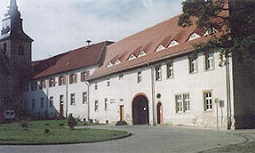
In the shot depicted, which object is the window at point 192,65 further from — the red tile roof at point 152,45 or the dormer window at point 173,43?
the dormer window at point 173,43

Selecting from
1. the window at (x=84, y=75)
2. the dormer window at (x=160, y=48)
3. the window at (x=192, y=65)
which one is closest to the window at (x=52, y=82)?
the window at (x=84, y=75)

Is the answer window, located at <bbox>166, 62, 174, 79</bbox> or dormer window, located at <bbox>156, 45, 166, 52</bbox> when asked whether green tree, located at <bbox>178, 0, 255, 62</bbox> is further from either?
dormer window, located at <bbox>156, 45, 166, 52</bbox>

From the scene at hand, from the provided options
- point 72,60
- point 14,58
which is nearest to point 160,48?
point 72,60

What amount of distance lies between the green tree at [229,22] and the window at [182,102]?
44.1 ft

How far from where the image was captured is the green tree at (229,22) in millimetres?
20625

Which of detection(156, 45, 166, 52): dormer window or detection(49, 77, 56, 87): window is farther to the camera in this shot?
detection(49, 77, 56, 87): window

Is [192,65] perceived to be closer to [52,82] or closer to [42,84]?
[52,82]

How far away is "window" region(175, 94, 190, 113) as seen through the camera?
36656 mm

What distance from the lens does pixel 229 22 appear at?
21156 millimetres

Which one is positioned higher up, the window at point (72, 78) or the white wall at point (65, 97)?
the window at point (72, 78)

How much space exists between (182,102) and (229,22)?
16642 millimetres

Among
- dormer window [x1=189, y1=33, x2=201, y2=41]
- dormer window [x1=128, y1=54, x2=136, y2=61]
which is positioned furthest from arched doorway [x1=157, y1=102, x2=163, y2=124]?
dormer window [x1=128, y1=54, x2=136, y2=61]

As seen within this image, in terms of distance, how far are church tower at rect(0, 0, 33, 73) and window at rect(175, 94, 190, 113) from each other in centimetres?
4499

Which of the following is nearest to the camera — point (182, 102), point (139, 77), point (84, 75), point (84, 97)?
point (182, 102)
